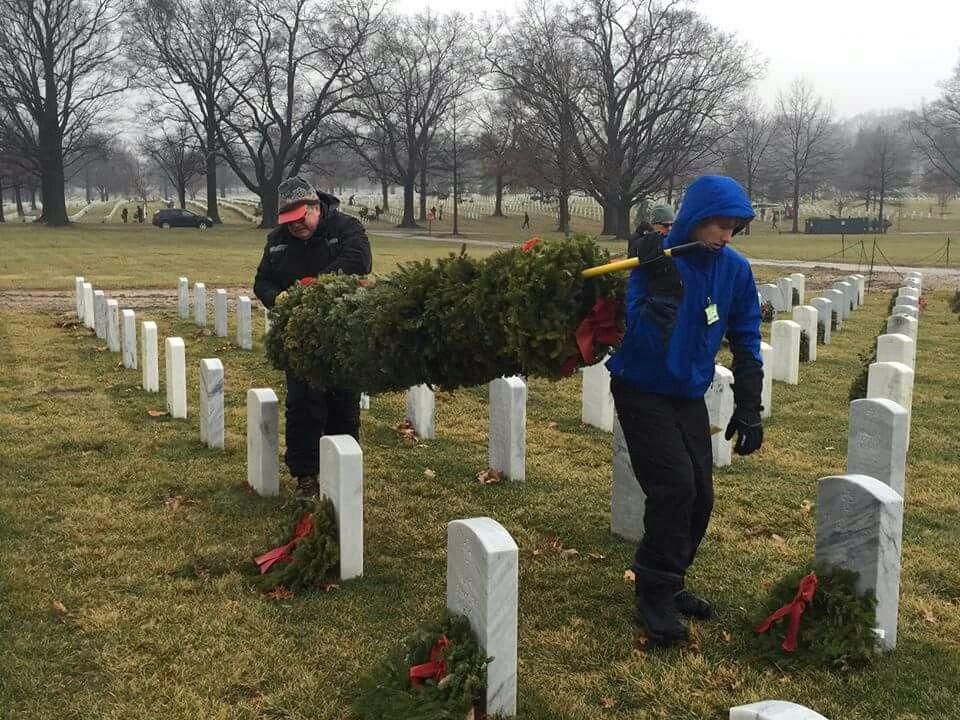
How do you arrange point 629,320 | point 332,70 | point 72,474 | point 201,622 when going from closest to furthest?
point 629,320 → point 201,622 → point 72,474 → point 332,70

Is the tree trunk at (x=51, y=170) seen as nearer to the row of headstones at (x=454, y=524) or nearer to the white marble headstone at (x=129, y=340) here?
the white marble headstone at (x=129, y=340)

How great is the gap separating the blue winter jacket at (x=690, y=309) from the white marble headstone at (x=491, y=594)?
38.0 inches

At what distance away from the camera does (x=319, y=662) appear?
3576 mm

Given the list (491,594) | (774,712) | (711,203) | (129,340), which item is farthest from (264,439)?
(129,340)

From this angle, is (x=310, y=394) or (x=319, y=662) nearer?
(x=319, y=662)

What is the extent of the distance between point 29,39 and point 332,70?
612 inches

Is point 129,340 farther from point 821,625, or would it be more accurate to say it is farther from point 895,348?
point 821,625

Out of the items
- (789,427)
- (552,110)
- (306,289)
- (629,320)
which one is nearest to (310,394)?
(306,289)

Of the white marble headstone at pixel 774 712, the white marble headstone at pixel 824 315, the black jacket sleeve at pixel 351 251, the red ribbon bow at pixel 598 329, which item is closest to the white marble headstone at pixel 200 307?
the black jacket sleeve at pixel 351 251

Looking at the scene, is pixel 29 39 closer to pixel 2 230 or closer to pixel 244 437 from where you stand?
pixel 2 230

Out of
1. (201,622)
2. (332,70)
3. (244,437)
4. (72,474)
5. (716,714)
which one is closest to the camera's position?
(716,714)

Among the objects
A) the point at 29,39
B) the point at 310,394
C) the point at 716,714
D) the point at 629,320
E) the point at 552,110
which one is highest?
the point at 29,39

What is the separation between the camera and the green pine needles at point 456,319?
3512 millimetres

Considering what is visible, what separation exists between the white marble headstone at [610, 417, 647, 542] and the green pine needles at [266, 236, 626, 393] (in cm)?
114
